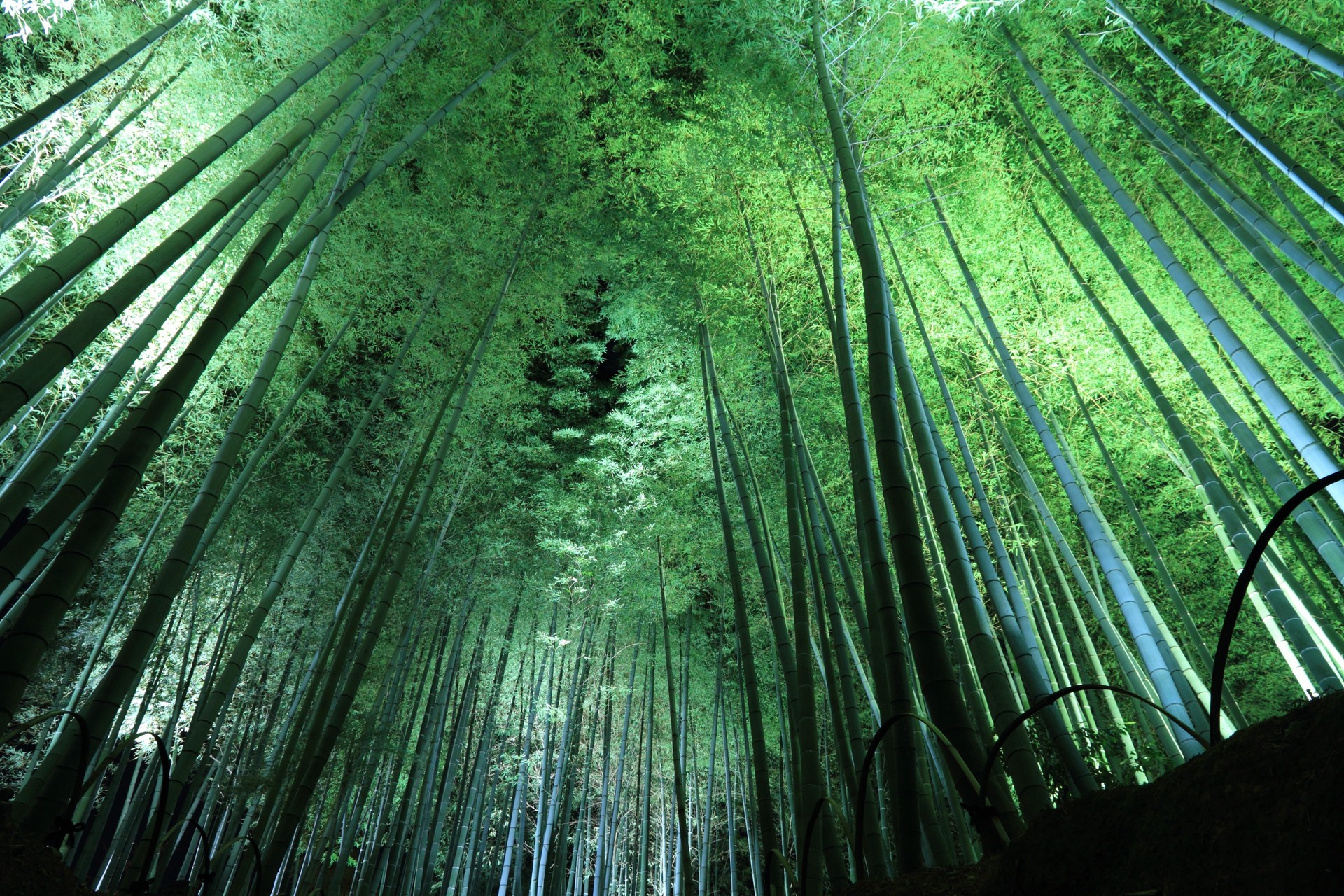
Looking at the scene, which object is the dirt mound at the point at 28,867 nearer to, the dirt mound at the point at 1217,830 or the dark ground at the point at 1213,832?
the dark ground at the point at 1213,832

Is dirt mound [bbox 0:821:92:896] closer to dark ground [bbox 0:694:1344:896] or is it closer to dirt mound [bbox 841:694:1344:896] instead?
dark ground [bbox 0:694:1344:896]

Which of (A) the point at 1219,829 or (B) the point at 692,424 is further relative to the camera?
(B) the point at 692,424

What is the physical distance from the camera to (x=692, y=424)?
6.88 metres

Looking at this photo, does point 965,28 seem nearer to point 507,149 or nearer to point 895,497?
point 507,149

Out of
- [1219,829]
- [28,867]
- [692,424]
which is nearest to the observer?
[1219,829]

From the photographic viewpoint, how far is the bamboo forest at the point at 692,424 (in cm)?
136

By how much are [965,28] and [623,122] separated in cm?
242

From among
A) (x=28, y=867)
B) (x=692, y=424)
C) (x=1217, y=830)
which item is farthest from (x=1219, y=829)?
(x=692, y=424)

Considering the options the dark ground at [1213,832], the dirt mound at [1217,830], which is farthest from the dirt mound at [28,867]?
the dirt mound at [1217,830]

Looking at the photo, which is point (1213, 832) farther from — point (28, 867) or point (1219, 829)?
point (28, 867)

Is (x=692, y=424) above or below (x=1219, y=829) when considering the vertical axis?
above

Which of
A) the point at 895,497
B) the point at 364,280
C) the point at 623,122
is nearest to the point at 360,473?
the point at 364,280

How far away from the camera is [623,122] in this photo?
208 inches

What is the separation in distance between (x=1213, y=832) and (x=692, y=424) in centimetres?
623
